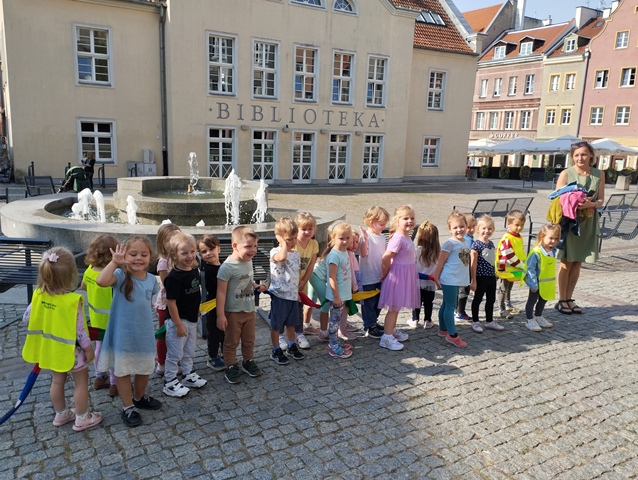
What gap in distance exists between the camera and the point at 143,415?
12.3 feet

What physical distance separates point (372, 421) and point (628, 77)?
1830 inches

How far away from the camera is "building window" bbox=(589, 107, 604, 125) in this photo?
42838mm

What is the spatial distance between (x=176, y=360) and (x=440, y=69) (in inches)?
1118

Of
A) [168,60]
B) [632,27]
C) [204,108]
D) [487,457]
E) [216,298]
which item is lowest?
[487,457]

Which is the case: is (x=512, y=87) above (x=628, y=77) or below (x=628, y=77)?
above

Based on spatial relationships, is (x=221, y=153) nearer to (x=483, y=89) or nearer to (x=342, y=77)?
(x=342, y=77)

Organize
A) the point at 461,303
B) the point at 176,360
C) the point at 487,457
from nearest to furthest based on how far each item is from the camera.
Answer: the point at 487,457 → the point at 176,360 → the point at 461,303

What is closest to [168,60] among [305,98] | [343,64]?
[305,98]

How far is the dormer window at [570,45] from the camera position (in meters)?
45.0

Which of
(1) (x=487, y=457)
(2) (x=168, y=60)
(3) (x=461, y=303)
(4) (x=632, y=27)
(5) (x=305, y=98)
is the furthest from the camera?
(4) (x=632, y=27)

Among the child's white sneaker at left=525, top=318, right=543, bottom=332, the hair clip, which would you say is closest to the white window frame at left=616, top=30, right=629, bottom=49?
the child's white sneaker at left=525, top=318, right=543, bottom=332

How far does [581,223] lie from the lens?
6.56 m

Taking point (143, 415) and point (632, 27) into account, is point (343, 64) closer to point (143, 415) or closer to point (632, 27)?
point (143, 415)

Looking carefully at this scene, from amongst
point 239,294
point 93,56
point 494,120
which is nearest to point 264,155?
point 93,56
